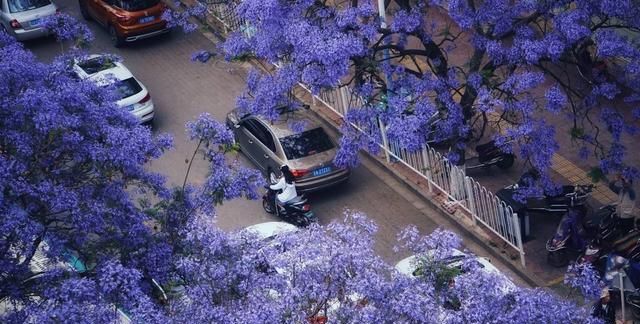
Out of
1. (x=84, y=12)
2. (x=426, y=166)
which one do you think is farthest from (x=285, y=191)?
(x=84, y=12)

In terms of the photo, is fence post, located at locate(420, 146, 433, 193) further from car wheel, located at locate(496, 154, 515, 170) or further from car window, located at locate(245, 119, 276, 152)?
car window, located at locate(245, 119, 276, 152)

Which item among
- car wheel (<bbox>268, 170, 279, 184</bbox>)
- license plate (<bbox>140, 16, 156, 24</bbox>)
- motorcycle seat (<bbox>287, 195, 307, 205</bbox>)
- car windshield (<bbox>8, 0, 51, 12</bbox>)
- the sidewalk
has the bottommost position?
the sidewalk

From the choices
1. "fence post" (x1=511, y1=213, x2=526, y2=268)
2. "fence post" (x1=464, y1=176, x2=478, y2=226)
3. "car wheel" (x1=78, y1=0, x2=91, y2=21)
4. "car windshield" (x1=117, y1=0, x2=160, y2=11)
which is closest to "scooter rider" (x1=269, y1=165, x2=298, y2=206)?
"fence post" (x1=464, y1=176, x2=478, y2=226)

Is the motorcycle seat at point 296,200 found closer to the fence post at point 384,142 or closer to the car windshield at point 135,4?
the fence post at point 384,142

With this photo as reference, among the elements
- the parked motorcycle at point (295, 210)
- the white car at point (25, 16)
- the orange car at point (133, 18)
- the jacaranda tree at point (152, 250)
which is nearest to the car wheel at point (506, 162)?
the parked motorcycle at point (295, 210)

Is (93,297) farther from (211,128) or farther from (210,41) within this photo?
(210,41)

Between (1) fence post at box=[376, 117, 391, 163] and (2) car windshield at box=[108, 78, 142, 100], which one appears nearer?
(1) fence post at box=[376, 117, 391, 163]
